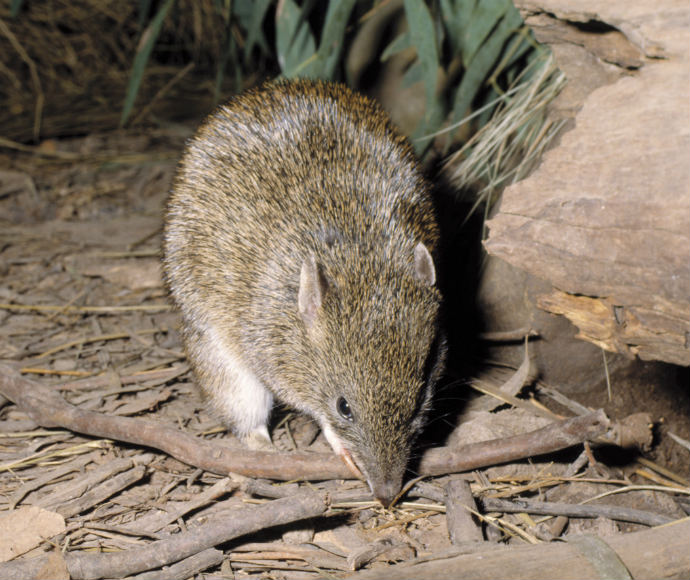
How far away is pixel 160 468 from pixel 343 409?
106cm

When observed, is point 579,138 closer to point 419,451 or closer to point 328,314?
point 328,314

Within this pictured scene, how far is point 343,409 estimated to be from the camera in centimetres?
349

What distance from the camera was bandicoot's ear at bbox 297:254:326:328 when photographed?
11.2 feet

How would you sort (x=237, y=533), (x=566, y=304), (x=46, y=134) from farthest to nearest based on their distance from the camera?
(x=46, y=134)
(x=566, y=304)
(x=237, y=533)

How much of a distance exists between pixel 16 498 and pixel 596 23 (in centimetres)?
349

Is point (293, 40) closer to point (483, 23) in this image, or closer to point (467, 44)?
point (467, 44)

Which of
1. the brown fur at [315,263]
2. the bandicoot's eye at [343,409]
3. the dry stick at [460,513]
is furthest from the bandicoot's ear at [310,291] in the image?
the dry stick at [460,513]

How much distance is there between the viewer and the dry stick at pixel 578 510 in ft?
11.2

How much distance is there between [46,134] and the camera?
27.2 feet

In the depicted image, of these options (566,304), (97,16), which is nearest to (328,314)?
(566,304)

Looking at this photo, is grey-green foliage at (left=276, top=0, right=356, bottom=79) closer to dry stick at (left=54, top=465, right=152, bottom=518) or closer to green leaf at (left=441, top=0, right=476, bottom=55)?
green leaf at (left=441, top=0, right=476, bottom=55)

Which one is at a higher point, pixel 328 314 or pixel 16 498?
pixel 328 314

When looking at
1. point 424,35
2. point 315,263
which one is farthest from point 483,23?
point 315,263

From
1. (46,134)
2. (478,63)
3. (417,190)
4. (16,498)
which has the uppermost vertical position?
(478,63)
